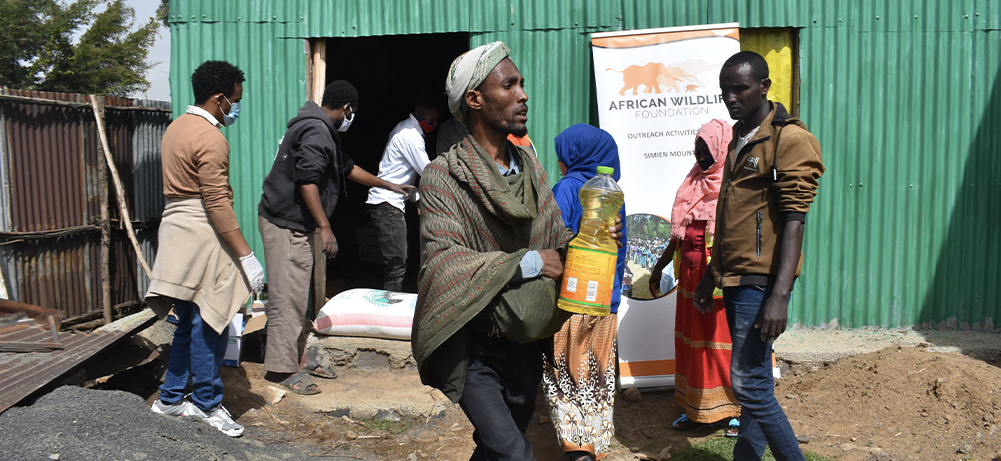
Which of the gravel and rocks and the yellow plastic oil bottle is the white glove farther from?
the yellow plastic oil bottle

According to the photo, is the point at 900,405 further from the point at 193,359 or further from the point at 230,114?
the point at 230,114

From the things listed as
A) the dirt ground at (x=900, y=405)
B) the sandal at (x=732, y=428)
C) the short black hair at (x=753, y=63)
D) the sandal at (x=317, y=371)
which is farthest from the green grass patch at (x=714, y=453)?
the sandal at (x=317, y=371)

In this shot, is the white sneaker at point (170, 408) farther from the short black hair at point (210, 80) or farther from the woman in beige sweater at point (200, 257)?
the short black hair at point (210, 80)

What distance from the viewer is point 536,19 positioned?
550 cm

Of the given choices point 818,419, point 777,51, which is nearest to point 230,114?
point 777,51

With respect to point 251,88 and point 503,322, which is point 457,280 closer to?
point 503,322

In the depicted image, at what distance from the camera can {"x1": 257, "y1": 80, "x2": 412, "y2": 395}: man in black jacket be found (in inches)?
184

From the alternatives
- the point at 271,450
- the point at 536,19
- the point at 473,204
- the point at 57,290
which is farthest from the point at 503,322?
the point at 57,290

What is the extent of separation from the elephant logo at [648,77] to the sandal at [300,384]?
10.4 feet

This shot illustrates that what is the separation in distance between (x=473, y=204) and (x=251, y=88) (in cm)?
425

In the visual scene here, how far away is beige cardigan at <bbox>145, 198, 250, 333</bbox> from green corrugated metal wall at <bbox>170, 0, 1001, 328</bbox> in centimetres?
221

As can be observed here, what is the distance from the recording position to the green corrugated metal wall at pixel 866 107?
5.27 metres

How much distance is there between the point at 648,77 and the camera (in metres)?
5.05

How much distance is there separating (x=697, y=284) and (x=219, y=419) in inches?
120
